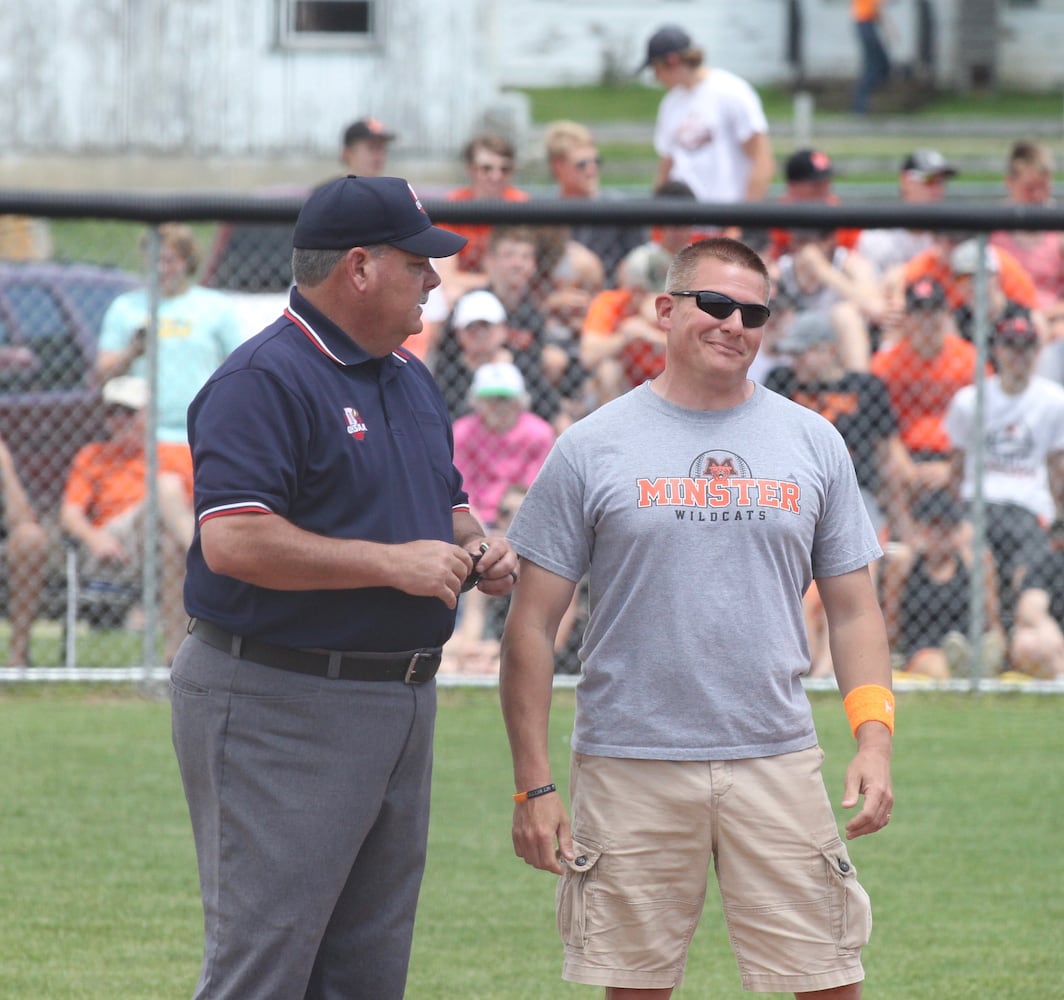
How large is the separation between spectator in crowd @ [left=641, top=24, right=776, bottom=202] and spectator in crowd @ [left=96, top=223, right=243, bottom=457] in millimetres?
2920

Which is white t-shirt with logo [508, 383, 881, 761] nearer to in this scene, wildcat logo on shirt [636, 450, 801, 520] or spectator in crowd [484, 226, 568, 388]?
wildcat logo on shirt [636, 450, 801, 520]

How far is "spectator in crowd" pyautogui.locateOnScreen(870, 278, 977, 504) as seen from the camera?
345 inches

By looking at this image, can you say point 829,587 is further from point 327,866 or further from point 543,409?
point 543,409

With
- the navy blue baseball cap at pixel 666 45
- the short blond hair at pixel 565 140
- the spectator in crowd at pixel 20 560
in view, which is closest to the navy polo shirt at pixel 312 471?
the spectator in crowd at pixel 20 560

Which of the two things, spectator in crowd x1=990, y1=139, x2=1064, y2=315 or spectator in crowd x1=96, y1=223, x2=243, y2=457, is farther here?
spectator in crowd x1=990, y1=139, x2=1064, y2=315

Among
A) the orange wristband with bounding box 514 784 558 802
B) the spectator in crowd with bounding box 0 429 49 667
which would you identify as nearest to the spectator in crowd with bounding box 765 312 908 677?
the spectator in crowd with bounding box 0 429 49 667

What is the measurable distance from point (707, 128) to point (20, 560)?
15.1ft

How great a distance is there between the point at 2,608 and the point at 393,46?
14876mm

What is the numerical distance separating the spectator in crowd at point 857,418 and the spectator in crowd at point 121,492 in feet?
9.41

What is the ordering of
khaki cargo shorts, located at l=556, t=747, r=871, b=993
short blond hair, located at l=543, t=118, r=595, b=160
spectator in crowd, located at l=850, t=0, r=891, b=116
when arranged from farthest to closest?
spectator in crowd, located at l=850, t=0, r=891, b=116
short blond hair, located at l=543, t=118, r=595, b=160
khaki cargo shorts, located at l=556, t=747, r=871, b=993

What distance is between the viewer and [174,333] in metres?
8.59

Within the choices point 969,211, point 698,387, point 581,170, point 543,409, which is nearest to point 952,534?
point 969,211

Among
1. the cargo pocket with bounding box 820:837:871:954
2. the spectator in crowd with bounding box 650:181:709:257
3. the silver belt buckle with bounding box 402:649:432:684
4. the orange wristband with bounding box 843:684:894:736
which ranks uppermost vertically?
the spectator in crowd with bounding box 650:181:709:257

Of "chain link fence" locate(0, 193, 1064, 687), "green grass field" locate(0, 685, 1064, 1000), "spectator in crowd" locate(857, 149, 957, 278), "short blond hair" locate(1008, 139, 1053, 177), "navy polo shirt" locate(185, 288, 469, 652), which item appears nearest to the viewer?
"navy polo shirt" locate(185, 288, 469, 652)
